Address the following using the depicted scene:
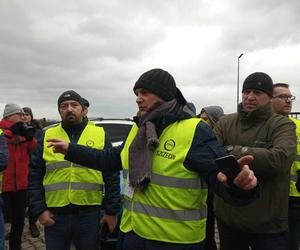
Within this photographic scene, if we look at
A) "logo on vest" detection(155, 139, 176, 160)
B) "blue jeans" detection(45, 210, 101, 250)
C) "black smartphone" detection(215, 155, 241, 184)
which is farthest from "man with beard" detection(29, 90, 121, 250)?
"black smartphone" detection(215, 155, 241, 184)

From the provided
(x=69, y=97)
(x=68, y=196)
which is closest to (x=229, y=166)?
(x=68, y=196)

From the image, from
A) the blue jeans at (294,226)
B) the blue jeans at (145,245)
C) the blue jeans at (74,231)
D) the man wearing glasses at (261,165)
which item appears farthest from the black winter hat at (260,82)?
the blue jeans at (74,231)

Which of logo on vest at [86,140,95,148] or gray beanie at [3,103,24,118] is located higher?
gray beanie at [3,103,24,118]

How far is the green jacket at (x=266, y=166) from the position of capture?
260cm

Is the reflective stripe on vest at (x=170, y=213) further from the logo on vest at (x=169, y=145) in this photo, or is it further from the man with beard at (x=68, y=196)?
the man with beard at (x=68, y=196)

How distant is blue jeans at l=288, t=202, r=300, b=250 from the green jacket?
77cm

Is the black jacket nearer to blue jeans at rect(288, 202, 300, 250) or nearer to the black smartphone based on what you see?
blue jeans at rect(288, 202, 300, 250)

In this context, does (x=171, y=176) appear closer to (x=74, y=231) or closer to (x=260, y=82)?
(x=260, y=82)

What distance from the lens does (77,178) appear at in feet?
10.6

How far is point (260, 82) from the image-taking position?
2934mm

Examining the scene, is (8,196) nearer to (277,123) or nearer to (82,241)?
(82,241)

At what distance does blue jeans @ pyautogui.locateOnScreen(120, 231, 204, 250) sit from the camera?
2193 millimetres

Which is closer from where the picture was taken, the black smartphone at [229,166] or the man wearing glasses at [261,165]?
the black smartphone at [229,166]

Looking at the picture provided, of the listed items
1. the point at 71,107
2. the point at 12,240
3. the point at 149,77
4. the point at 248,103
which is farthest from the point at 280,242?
the point at 12,240
